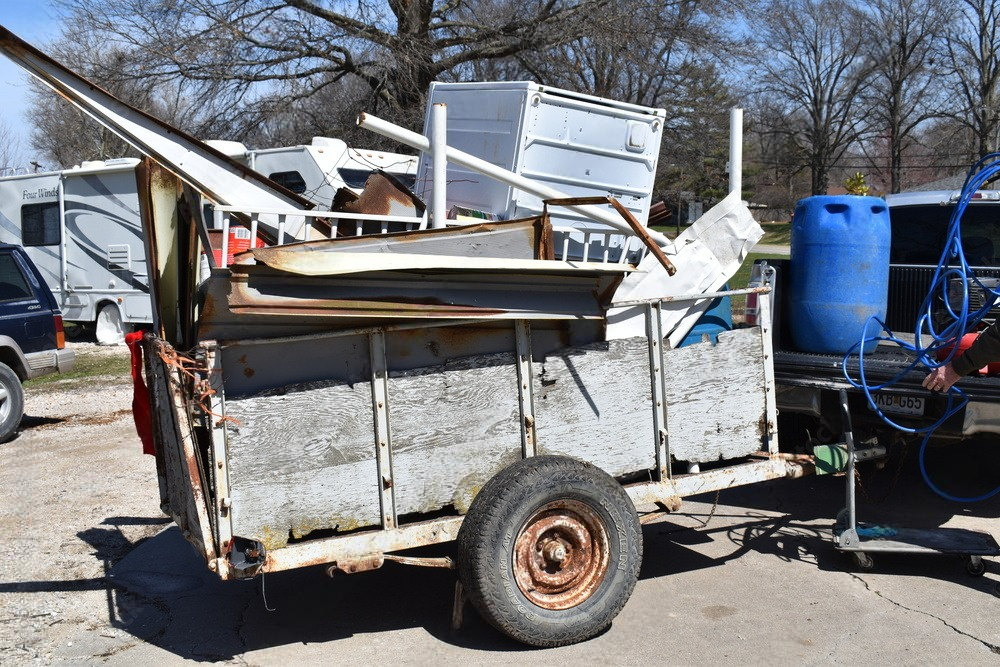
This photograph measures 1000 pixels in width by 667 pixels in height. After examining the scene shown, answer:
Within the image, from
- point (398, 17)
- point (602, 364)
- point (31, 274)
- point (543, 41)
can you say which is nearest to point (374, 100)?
point (398, 17)

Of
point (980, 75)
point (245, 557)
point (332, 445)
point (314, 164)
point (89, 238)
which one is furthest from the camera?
point (980, 75)

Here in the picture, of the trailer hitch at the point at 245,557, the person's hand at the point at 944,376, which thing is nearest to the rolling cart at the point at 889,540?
the person's hand at the point at 944,376

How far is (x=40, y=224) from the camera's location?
677 inches

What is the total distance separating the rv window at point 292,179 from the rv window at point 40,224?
→ 5645mm

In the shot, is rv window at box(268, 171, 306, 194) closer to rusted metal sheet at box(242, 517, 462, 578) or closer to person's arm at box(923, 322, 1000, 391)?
rusted metal sheet at box(242, 517, 462, 578)

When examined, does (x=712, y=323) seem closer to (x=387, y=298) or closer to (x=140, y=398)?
(x=387, y=298)

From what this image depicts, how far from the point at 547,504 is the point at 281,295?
4.90 feet

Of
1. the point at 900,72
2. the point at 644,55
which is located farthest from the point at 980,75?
the point at 644,55

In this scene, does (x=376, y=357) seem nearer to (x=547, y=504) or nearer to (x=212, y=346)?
(x=212, y=346)

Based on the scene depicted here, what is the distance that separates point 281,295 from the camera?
3805 millimetres

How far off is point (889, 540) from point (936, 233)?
2934mm

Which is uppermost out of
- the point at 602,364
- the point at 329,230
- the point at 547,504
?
the point at 329,230

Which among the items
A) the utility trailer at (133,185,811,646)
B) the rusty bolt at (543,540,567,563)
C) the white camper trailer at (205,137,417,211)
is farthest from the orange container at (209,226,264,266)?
the white camper trailer at (205,137,417,211)

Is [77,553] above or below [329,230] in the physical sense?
below
